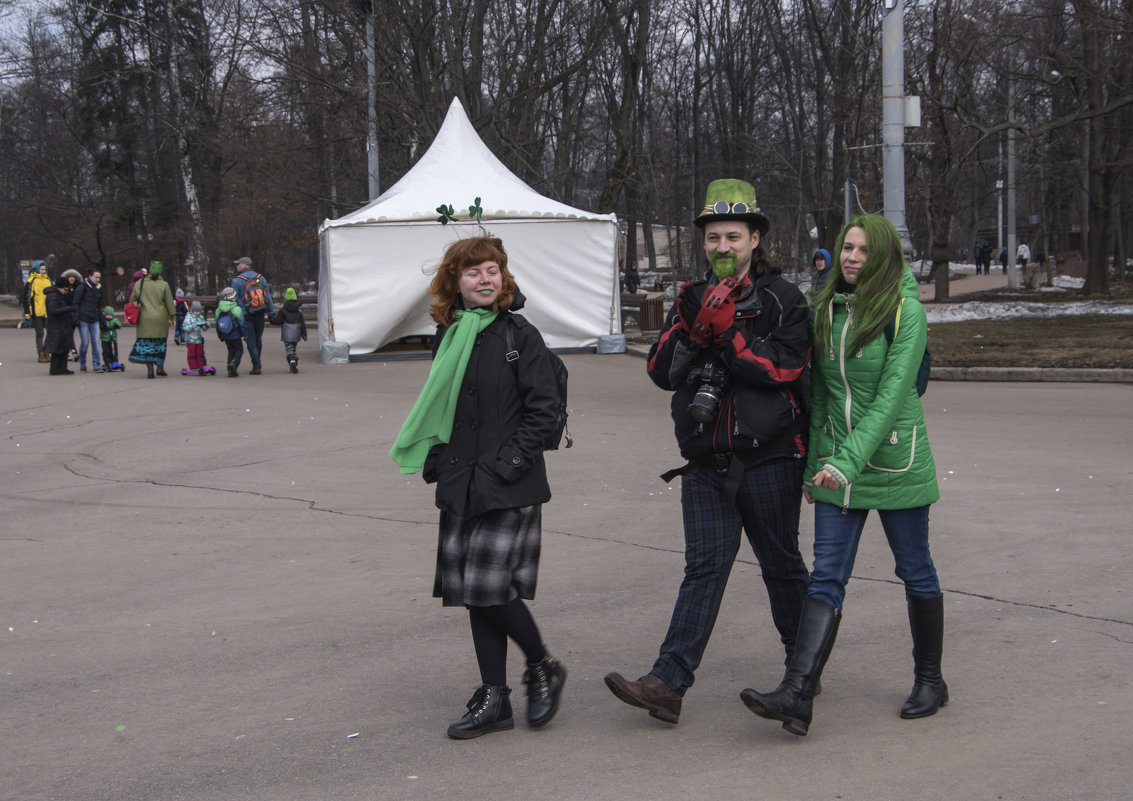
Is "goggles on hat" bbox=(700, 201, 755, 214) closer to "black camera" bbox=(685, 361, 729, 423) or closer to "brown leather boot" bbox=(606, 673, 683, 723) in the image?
"black camera" bbox=(685, 361, 729, 423)

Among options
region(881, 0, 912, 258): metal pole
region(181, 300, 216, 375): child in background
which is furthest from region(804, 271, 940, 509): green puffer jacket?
region(181, 300, 216, 375): child in background

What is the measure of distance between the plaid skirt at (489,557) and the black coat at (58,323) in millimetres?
16922

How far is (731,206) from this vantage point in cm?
425

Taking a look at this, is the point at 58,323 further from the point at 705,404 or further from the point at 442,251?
the point at 705,404

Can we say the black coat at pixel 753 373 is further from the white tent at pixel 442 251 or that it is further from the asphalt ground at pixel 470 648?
the white tent at pixel 442 251

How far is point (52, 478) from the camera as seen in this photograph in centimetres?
991

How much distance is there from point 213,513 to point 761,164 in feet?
138

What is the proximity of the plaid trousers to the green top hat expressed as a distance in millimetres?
838

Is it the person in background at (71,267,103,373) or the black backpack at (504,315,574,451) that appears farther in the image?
the person in background at (71,267,103,373)

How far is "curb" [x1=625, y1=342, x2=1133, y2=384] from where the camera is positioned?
48.2 feet

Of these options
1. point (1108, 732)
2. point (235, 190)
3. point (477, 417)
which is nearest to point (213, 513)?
point (477, 417)

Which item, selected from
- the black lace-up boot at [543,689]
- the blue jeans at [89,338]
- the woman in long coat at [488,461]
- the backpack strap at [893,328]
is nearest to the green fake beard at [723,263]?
the backpack strap at [893,328]

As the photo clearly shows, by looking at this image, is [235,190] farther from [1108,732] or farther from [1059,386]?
[1108,732]

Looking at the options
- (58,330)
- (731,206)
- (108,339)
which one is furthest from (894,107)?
(58,330)
